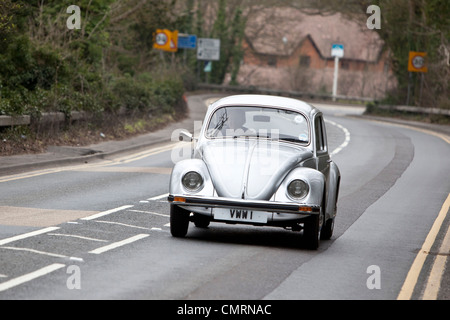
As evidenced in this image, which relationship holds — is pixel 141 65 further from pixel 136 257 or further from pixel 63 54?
pixel 136 257

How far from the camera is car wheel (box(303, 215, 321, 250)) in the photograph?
404 inches

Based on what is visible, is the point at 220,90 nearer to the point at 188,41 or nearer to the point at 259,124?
the point at 188,41

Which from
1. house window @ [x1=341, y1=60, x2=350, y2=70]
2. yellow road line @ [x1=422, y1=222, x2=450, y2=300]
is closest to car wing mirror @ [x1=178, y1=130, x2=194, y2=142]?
yellow road line @ [x1=422, y1=222, x2=450, y2=300]

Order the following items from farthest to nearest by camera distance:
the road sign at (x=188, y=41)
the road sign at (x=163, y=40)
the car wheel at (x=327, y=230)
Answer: the road sign at (x=188, y=41) < the road sign at (x=163, y=40) < the car wheel at (x=327, y=230)

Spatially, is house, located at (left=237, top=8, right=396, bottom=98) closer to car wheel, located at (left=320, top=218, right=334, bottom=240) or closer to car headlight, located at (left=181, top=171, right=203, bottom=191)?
car wheel, located at (left=320, top=218, right=334, bottom=240)

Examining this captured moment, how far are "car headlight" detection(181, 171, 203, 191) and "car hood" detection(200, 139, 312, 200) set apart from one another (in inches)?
6.3

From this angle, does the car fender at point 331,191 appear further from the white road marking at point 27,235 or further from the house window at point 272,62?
the house window at point 272,62

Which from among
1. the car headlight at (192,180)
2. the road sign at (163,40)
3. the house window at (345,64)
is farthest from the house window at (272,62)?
the car headlight at (192,180)

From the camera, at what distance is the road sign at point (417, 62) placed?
4734 cm

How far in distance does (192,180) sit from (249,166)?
70 centimetres

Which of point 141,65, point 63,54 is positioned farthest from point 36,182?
point 141,65

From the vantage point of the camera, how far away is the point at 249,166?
1032 centimetres

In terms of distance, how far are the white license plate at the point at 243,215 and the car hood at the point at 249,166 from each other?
170mm

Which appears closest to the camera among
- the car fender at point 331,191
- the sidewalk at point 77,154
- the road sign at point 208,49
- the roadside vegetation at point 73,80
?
the car fender at point 331,191
